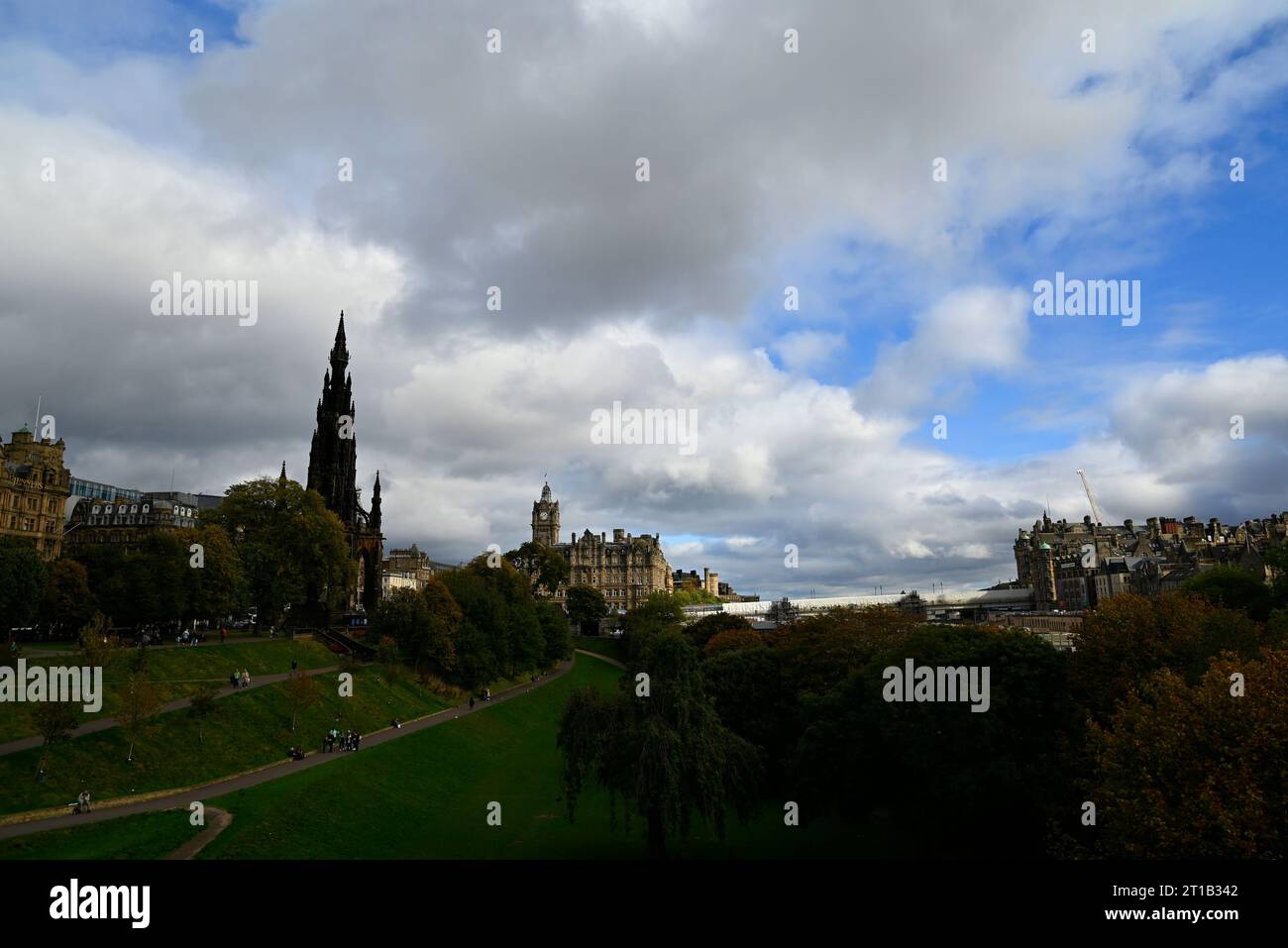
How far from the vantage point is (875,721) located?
37781mm

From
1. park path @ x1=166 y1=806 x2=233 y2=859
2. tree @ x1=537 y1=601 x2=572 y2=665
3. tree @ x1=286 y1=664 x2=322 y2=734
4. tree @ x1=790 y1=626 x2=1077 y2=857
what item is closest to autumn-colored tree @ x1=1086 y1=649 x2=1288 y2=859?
tree @ x1=790 y1=626 x2=1077 y2=857

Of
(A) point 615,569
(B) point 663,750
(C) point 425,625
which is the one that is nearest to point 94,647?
(B) point 663,750

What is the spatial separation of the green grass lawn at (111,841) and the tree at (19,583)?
1241 inches

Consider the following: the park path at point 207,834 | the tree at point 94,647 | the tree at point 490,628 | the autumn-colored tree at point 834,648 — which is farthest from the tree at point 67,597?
the autumn-colored tree at point 834,648

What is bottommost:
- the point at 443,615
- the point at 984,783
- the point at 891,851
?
the point at 891,851

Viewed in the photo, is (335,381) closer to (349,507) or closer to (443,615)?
(349,507)

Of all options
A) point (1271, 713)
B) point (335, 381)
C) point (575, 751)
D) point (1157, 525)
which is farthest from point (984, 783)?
point (1157, 525)

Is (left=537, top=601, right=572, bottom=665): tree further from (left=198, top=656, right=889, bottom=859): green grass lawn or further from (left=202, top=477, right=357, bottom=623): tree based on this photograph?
(left=198, top=656, right=889, bottom=859): green grass lawn

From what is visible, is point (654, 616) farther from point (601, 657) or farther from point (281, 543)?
point (281, 543)

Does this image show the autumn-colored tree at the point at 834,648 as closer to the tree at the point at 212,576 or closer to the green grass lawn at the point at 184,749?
the green grass lawn at the point at 184,749

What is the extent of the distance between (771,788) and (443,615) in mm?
37391

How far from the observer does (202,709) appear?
4306 centimetres

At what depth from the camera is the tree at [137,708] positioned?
37188 millimetres

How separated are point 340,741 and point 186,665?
13271 mm
